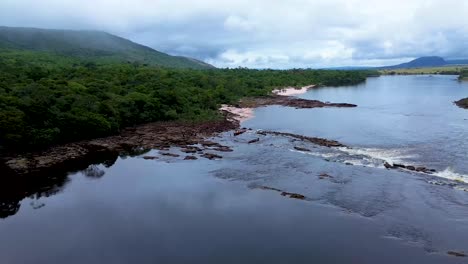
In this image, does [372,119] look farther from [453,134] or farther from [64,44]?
[64,44]

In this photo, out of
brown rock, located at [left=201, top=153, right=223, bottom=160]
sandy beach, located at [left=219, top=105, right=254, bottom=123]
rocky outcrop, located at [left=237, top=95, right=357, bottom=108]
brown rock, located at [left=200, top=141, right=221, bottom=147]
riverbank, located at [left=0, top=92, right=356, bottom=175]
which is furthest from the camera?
rocky outcrop, located at [left=237, top=95, right=357, bottom=108]

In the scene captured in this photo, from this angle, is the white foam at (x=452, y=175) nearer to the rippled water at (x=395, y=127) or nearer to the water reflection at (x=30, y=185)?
the rippled water at (x=395, y=127)

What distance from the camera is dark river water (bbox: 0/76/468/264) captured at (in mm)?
21969

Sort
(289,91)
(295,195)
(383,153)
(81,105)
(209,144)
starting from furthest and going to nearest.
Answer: (289,91)
(81,105)
(209,144)
(383,153)
(295,195)

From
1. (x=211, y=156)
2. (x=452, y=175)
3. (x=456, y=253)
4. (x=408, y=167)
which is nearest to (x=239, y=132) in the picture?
(x=211, y=156)

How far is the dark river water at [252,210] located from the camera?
22.0 m

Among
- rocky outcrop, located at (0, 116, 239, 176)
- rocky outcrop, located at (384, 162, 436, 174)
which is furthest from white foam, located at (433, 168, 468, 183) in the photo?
rocky outcrop, located at (0, 116, 239, 176)

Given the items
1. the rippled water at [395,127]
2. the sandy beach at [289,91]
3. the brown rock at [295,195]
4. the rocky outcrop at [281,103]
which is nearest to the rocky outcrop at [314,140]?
the rippled water at [395,127]

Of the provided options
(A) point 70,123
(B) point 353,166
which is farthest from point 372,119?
(A) point 70,123

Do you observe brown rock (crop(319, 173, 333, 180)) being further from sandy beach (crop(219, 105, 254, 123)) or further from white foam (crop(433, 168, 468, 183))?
sandy beach (crop(219, 105, 254, 123))

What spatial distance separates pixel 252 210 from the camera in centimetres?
2758

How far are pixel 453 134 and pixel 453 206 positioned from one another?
27.8m

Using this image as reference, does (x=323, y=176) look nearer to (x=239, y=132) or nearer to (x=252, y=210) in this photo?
(x=252, y=210)

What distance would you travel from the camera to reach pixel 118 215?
26.8 meters
